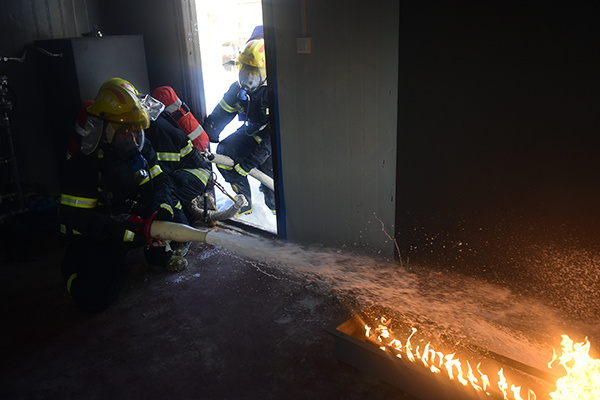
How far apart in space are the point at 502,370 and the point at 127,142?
3.29 metres

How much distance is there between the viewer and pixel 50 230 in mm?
5891

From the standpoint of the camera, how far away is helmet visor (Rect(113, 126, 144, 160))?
409 cm

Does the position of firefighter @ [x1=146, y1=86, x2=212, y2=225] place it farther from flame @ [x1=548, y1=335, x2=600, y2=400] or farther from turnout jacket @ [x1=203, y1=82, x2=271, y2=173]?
flame @ [x1=548, y1=335, x2=600, y2=400]

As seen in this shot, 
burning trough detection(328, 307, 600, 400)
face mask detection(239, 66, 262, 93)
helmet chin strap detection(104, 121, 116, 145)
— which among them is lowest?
burning trough detection(328, 307, 600, 400)

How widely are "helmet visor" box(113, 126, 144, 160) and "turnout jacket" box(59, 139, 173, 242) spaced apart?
0.06 meters

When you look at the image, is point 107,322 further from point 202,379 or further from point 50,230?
point 50,230

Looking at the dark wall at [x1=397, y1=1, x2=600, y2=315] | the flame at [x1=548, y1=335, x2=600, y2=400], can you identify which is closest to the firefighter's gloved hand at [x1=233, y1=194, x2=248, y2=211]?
the dark wall at [x1=397, y1=1, x2=600, y2=315]

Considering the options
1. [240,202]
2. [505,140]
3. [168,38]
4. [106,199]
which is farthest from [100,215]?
[505,140]

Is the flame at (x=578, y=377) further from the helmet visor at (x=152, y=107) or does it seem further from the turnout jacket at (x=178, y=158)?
the helmet visor at (x=152, y=107)

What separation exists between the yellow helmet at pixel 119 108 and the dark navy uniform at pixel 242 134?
5.55 ft

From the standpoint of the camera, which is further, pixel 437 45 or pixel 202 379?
pixel 437 45

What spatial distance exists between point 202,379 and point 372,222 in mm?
1912

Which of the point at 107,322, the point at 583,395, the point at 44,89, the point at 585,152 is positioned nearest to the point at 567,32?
the point at 585,152

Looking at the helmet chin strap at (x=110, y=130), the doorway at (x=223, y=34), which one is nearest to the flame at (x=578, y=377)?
the helmet chin strap at (x=110, y=130)
